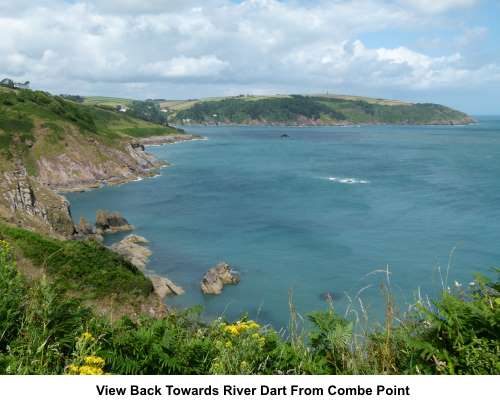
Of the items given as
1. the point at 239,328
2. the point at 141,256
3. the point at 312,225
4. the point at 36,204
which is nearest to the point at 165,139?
the point at 312,225

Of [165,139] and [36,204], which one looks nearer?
[36,204]

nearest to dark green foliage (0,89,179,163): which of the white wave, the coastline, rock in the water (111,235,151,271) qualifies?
the coastline

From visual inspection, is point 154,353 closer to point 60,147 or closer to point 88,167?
point 88,167

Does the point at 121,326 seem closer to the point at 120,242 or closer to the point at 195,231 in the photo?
the point at 120,242

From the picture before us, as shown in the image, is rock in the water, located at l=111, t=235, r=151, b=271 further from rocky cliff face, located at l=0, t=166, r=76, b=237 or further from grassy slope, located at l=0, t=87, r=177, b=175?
grassy slope, located at l=0, t=87, r=177, b=175

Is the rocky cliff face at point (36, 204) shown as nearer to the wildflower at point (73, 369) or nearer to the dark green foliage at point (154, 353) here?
the dark green foliage at point (154, 353)
